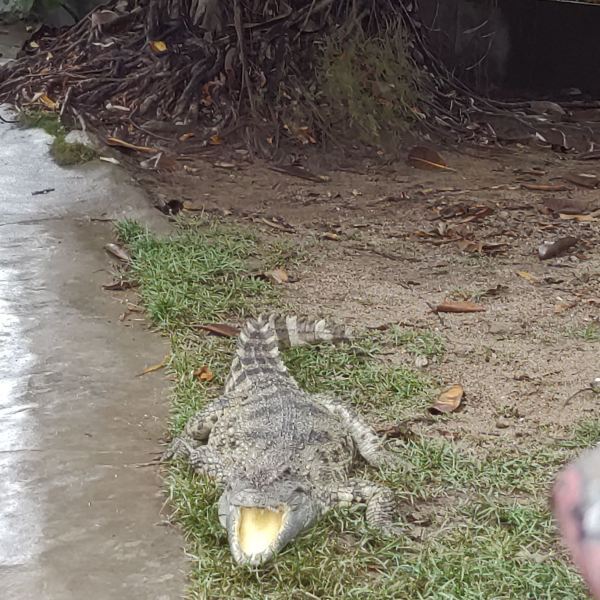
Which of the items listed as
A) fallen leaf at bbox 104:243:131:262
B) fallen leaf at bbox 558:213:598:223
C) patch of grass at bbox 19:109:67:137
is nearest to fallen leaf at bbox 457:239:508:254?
fallen leaf at bbox 558:213:598:223

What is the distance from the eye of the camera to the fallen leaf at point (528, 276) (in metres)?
5.48

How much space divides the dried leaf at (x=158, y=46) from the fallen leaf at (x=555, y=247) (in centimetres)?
411

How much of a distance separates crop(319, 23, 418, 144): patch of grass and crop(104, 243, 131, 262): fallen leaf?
10.6 feet

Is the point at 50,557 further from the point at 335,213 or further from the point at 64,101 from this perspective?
the point at 64,101

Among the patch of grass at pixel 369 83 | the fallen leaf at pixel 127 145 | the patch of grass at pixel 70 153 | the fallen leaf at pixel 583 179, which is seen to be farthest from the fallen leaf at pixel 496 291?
the fallen leaf at pixel 127 145

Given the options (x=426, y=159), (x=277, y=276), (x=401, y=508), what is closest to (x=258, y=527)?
(x=401, y=508)

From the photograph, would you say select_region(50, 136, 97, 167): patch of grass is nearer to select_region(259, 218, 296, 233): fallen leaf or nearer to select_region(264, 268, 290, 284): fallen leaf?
select_region(259, 218, 296, 233): fallen leaf

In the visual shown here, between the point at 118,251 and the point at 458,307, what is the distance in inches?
79.9

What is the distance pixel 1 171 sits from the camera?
22.0 feet

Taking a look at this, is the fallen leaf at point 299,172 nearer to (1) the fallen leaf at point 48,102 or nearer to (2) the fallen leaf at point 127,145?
(2) the fallen leaf at point 127,145

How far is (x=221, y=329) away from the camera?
15.2 ft

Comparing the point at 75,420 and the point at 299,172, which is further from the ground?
the point at 75,420

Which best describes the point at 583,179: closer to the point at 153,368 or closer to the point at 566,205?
the point at 566,205

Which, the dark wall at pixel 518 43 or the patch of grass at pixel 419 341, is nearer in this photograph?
the patch of grass at pixel 419 341
